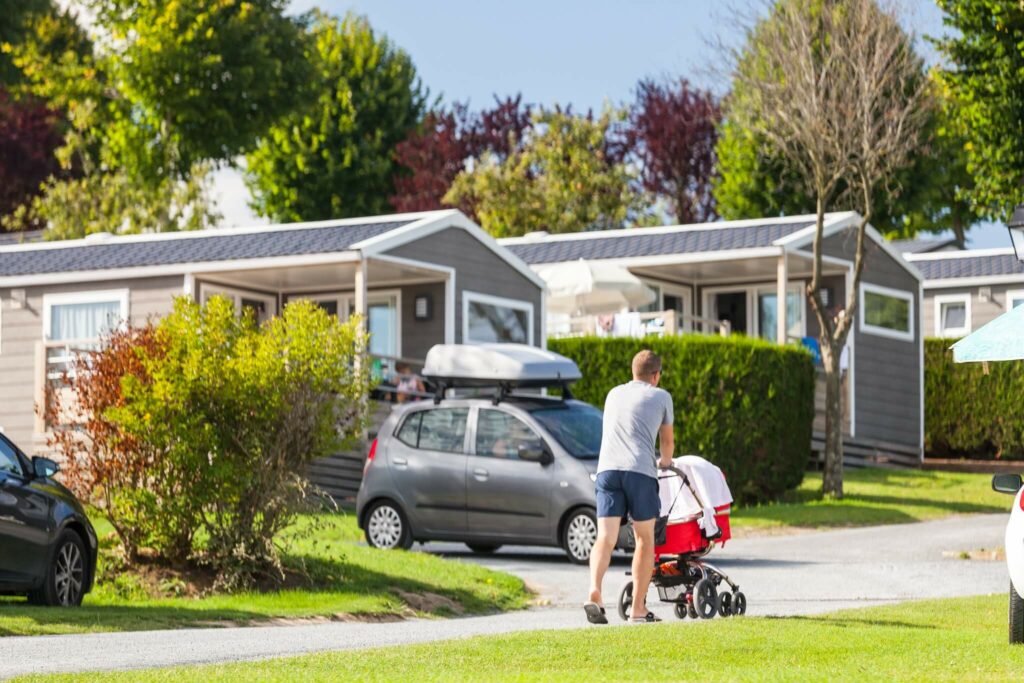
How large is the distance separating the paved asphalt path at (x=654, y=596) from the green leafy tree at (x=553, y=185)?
22.5 meters

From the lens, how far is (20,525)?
12617 mm

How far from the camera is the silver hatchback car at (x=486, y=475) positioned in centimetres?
1802

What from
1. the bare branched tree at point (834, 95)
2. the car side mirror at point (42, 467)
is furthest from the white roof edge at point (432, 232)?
the car side mirror at point (42, 467)

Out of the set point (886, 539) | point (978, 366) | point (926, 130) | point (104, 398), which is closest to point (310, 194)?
point (926, 130)

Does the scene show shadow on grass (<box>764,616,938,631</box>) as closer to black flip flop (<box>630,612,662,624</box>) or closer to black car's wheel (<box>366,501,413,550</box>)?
black flip flop (<box>630,612,662,624</box>)

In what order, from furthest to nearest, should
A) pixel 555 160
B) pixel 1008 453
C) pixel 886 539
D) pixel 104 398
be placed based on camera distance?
pixel 555 160 → pixel 1008 453 → pixel 886 539 → pixel 104 398

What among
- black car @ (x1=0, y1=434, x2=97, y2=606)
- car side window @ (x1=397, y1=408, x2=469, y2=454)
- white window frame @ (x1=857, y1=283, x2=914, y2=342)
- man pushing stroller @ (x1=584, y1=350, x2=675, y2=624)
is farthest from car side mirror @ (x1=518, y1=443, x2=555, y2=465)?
white window frame @ (x1=857, y1=283, x2=914, y2=342)

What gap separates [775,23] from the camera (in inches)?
1038

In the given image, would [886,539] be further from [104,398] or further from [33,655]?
[33,655]

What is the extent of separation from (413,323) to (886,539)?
9373 mm

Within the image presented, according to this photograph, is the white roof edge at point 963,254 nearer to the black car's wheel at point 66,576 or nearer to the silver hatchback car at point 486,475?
the silver hatchback car at point 486,475

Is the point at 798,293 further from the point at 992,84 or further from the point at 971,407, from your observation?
the point at 992,84

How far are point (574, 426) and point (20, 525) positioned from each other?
23.7 ft

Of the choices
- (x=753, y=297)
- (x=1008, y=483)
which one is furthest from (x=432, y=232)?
(x=1008, y=483)
